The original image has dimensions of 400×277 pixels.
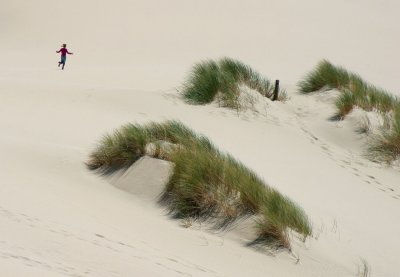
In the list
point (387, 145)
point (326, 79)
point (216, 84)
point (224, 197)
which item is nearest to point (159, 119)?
point (216, 84)

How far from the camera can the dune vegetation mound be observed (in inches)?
334

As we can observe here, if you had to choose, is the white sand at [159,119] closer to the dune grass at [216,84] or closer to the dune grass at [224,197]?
the dune grass at [224,197]

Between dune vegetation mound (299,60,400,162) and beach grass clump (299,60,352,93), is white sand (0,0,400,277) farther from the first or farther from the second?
beach grass clump (299,60,352,93)

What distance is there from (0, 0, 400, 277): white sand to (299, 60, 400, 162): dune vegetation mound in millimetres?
→ 288

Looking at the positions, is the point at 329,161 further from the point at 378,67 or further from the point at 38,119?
the point at 378,67

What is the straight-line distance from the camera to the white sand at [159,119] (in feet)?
11.7

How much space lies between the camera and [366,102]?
9898 mm

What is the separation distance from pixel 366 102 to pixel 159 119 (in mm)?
3310

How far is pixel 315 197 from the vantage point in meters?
6.41

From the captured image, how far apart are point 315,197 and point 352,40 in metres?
16.0

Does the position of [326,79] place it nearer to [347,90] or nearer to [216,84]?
[347,90]

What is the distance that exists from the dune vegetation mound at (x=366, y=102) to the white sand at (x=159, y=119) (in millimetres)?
288

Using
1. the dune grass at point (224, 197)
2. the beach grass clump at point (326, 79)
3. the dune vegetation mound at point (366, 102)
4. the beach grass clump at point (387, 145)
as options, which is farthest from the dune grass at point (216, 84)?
the dune grass at point (224, 197)

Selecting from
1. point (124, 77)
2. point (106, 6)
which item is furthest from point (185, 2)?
point (124, 77)
